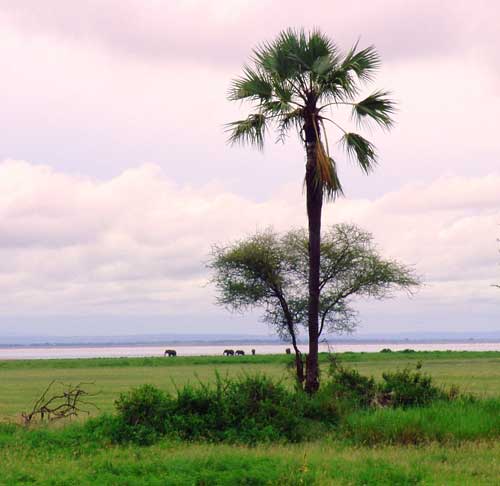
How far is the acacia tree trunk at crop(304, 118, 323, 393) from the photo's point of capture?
2658 centimetres

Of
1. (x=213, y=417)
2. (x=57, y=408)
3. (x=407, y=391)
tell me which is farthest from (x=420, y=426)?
(x=57, y=408)

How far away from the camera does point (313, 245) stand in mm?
27078

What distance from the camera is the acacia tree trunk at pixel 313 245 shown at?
26.6m

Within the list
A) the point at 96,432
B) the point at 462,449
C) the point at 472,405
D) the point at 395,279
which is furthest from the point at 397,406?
the point at 395,279

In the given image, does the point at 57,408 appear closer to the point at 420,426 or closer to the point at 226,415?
the point at 226,415

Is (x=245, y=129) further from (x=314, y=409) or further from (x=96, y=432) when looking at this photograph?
(x=96, y=432)

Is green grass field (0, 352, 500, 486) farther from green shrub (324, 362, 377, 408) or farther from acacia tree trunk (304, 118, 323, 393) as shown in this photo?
acacia tree trunk (304, 118, 323, 393)

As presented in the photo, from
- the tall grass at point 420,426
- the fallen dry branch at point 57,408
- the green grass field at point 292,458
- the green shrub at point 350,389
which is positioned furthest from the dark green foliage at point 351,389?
the fallen dry branch at point 57,408

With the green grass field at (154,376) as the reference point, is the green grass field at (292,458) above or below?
below

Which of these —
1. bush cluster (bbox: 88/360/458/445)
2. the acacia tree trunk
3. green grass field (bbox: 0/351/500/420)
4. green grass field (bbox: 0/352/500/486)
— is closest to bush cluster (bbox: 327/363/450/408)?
bush cluster (bbox: 88/360/458/445)

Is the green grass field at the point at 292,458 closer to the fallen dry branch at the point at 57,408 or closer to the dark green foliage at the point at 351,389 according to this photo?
the fallen dry branch at the point at 57,408

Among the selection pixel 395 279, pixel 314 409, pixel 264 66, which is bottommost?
pixel 314 409

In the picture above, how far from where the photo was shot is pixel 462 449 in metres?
18.2

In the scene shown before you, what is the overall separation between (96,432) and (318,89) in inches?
509
